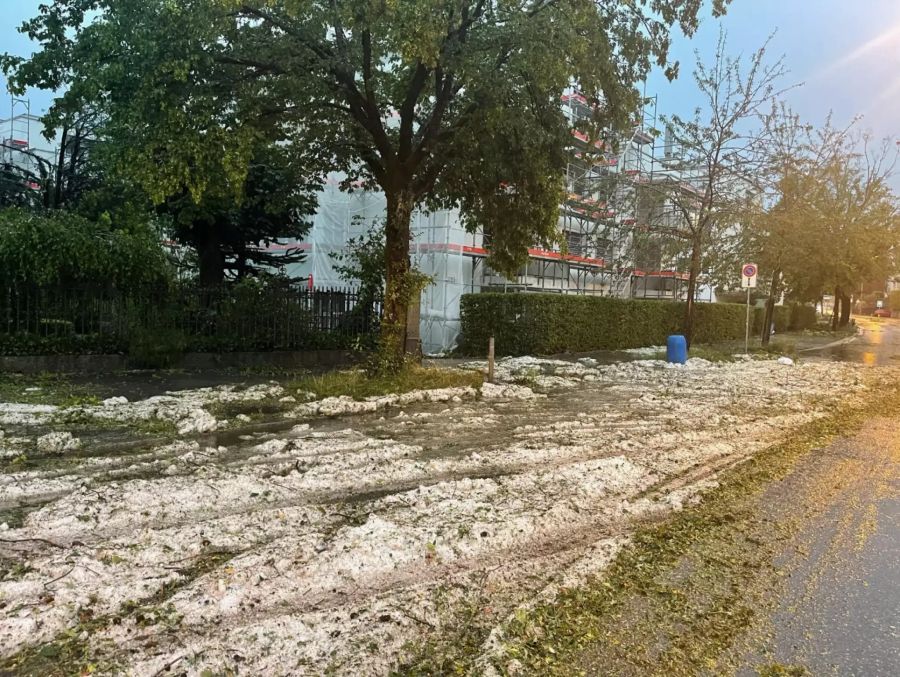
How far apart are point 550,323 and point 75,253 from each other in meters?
12.4

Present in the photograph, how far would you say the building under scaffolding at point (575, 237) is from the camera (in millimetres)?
19594

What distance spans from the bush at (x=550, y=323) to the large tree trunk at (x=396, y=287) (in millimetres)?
7893

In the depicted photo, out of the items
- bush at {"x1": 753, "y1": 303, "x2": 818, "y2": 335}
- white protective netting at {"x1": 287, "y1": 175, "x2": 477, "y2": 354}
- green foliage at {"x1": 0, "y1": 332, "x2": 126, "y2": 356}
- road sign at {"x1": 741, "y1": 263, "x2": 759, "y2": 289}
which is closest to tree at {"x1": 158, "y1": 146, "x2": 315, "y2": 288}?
green foliage at {"x1": 0, "y1": 332, "x2": 126, "y2": 356}

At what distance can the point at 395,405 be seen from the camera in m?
9.35

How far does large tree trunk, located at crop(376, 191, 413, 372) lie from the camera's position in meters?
10.8

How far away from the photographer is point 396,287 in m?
10.9

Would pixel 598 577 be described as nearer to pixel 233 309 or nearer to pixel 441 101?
pixel 441 101

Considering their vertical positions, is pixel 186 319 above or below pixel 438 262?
below

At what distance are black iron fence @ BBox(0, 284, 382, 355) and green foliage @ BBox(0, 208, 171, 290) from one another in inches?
9.8

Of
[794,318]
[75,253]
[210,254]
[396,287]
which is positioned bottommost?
[794,318]

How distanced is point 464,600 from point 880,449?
6.81 metres

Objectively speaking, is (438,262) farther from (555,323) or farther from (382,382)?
(382,382)

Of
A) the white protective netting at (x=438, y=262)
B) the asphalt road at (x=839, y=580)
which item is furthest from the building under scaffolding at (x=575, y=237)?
the asphalt road at (x=839, y=580)

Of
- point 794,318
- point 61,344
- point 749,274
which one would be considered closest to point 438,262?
point 749,274
